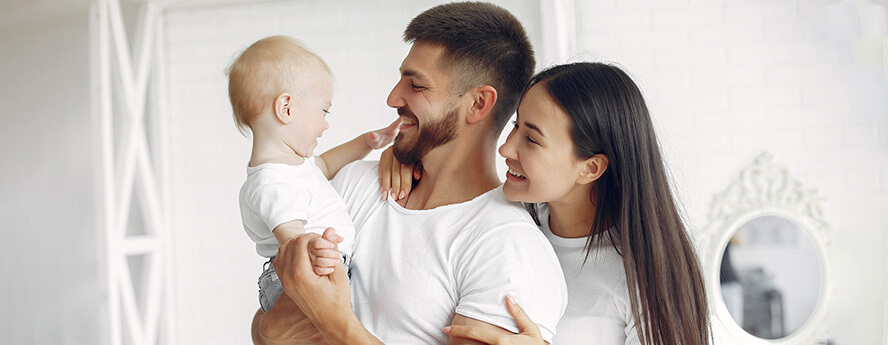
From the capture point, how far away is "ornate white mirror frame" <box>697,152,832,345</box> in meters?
3.24

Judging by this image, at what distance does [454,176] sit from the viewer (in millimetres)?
1552

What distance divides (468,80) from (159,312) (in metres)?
3.20

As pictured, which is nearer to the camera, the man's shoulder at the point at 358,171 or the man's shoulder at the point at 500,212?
the man's shoulder at the point at 500,212

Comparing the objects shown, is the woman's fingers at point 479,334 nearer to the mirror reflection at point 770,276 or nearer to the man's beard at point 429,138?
the man's beard at point 429,138

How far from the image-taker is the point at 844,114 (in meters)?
3.23

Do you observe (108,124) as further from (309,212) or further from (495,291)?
(495,291)

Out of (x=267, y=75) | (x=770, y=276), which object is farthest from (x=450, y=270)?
(x=770, y=276)

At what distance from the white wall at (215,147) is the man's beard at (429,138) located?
2.21 meters

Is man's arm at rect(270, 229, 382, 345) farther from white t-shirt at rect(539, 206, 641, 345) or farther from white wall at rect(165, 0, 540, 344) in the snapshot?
white wall at rect(165, 0, 540, 344)

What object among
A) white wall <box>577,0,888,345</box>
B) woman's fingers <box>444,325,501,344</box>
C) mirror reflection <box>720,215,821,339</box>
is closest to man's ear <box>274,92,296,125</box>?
woman's fingers <box>444,325,501,344</box>

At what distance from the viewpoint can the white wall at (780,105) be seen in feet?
10.6

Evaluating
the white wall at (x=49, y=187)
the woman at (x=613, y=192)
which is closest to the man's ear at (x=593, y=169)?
the woman at (x=613, y=192)

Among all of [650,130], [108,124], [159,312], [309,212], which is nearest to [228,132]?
[108,124]

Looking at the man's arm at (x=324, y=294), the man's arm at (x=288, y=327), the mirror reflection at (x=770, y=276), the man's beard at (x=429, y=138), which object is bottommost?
the mirror reflection at (x=770, y=276)
